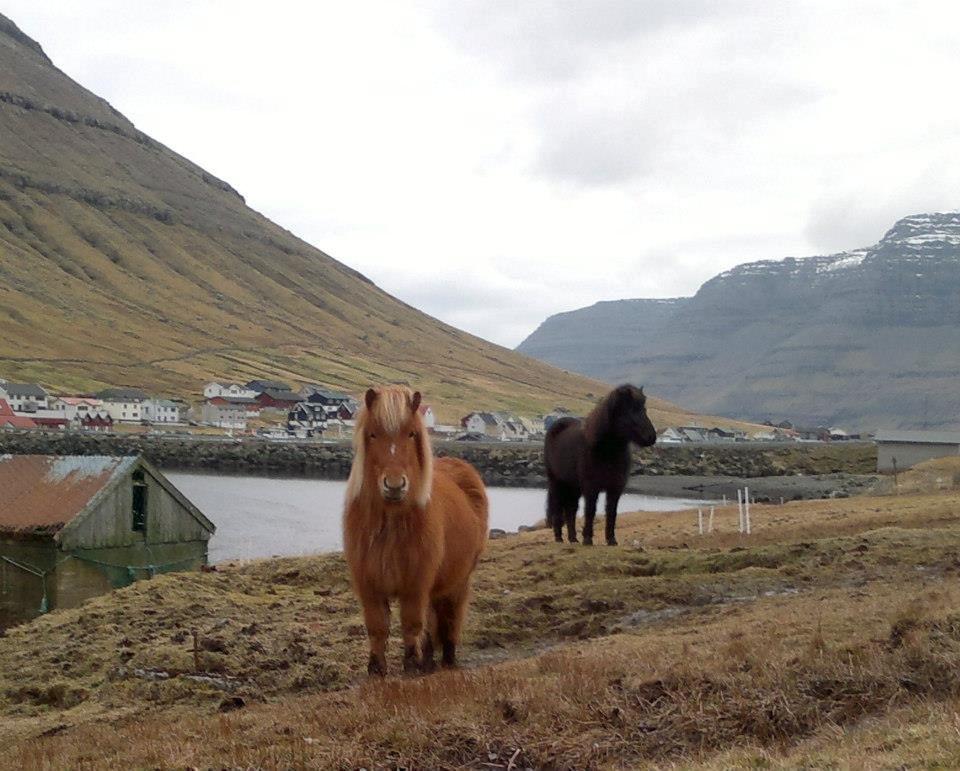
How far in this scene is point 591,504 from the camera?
1948 centimetres

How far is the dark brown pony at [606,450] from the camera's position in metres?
19.0

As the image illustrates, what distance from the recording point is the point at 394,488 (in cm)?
859

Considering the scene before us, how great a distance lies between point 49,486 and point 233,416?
13354cm

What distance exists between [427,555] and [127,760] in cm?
302

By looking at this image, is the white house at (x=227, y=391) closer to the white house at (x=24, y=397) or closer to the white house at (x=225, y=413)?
the white house at (x=225, y=413)

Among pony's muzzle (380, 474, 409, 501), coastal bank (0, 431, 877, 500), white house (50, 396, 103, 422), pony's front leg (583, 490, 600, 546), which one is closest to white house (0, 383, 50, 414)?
white house (50, 396, 103, 422)

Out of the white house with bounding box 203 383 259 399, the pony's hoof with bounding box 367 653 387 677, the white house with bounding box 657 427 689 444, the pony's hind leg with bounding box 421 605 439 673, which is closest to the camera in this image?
the pony's hoof with bounding box 367 653 387 677

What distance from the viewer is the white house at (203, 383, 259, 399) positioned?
164 metres

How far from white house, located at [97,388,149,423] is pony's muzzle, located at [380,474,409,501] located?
140m

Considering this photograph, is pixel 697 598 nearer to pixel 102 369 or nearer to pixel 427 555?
pixel 427 555

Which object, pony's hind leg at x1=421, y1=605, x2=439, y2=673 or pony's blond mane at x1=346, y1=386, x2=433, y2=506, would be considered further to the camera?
pony's hind leg at x1=421, y1=605, x2=439, y2=673

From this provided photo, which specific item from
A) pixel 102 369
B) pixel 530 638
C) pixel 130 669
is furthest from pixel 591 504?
pixel 102 369

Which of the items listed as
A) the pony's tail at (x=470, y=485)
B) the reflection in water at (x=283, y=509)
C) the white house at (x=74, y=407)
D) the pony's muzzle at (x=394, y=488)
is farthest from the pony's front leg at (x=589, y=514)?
the white house at (x=74, y=407)

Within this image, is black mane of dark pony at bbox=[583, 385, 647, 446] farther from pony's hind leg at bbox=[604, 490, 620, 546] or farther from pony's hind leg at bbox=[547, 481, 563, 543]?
pony's hind leg at bbox=[547, 481, 563, 543]
